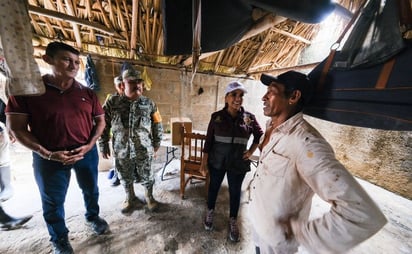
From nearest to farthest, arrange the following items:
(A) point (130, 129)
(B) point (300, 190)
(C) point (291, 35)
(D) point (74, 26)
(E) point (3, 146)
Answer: (B) point (300, 190)
(E) point (3, 146)
(A) point (130, 129)
(D) point (74, 26)
(C) point (291, 35)

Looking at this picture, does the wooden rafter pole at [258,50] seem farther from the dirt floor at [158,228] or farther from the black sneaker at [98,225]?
the black sneaker at [98,225]

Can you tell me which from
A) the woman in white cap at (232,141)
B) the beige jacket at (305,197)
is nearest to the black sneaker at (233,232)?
the woman in white cap at (232,141)

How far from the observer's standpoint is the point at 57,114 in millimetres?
1183

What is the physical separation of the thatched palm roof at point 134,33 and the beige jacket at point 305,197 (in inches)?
34.6

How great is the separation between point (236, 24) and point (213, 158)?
1.14 meters

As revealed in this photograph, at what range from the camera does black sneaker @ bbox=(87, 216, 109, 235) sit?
161cm

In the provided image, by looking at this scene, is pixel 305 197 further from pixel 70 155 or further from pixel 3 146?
pixel 3 146

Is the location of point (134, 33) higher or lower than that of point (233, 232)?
higher

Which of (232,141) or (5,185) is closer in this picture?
(232,141)

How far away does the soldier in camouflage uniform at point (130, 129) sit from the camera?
1701 mm

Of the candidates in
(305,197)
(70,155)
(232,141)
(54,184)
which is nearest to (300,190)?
(305,197)

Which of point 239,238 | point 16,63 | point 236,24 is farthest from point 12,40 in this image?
point 239,238

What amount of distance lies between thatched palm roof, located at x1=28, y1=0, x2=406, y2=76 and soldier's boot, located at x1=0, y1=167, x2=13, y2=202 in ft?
5.68

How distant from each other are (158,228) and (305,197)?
163 centimetres
